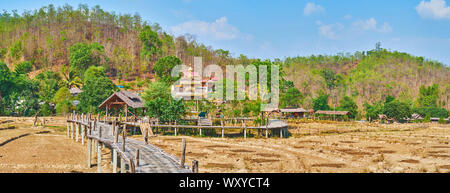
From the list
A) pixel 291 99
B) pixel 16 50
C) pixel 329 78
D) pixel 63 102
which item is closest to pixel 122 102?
pixel 63 102

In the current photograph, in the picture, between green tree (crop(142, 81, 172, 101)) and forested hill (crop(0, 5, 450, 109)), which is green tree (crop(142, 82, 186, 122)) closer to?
green tree (crop(142, 81, 172, 101))

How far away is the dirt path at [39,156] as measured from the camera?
24016 mm

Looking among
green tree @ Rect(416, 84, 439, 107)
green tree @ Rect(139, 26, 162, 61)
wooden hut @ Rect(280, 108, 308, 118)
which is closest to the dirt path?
wooden hut @ Rect(280, 108, 308, 118)

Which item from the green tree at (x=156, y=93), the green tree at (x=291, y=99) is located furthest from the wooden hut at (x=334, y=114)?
the green tree at (x=156, y=93)

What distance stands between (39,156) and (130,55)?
8544cm

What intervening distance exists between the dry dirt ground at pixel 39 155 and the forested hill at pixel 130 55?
52.4 m

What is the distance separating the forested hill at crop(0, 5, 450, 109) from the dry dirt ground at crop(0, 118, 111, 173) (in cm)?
5245

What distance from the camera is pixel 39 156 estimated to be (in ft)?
91.4

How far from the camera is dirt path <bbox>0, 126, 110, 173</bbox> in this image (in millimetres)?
24016

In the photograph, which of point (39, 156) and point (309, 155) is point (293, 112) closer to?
point (309, 155)

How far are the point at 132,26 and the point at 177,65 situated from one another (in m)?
49.5

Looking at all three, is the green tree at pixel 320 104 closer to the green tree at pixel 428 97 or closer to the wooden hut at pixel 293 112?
the wooden hut at pixel 293 112
